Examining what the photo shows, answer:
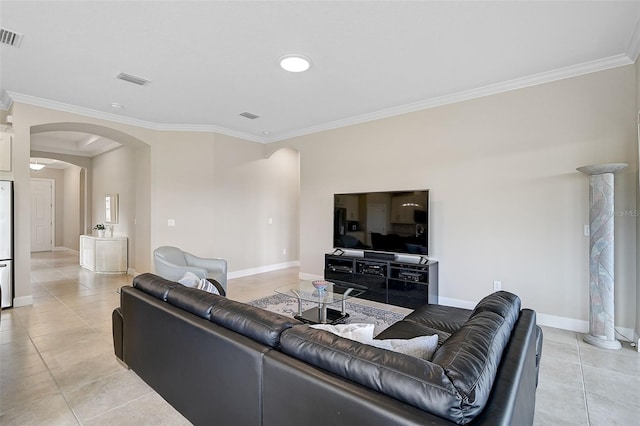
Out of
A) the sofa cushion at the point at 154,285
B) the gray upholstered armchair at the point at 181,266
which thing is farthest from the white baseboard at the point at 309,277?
the sofa cushion at the point at 154,285

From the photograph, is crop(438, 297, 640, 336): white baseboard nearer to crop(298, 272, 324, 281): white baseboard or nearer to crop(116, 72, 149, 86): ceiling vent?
crop(298, 272, 324, 281): white baseboard

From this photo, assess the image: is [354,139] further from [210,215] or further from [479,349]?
[479,349]

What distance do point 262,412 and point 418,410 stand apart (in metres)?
0.77

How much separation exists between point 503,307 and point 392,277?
255 cm

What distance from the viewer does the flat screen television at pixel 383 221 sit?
166 inches

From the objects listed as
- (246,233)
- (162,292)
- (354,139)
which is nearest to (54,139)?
(246,233)

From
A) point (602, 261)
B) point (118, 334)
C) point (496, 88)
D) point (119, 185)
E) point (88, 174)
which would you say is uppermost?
point (496, 88)

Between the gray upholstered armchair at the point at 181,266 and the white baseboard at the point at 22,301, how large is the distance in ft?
6.04

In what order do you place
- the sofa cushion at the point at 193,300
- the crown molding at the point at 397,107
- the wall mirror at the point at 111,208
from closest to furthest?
the sofa cushion at the point at 193,300
the crown molding at the point at 397,107
the wall mirror at the point at 111,208

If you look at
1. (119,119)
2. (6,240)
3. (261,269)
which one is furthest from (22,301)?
(261,269)

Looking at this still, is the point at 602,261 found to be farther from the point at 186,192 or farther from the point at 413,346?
the point at 186,192

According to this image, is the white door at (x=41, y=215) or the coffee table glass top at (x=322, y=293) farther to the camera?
the white door at (x=41, y=215)

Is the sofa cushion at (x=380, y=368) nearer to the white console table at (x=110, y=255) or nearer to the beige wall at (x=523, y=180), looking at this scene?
the beige wall at (x=523, y=180)

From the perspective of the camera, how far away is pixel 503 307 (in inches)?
69.9
